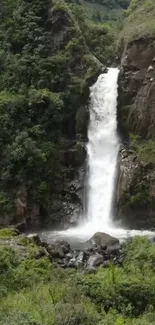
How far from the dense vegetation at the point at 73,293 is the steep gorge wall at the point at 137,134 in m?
10.4

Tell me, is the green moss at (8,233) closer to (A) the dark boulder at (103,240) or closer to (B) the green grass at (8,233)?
(B) the green grass at (8,233)

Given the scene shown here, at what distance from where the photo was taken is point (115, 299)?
17.5 meters

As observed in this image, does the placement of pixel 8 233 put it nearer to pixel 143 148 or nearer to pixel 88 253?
pixel 88 253

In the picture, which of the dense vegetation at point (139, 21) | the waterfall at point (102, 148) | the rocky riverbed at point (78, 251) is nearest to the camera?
the rocky riverbed at point (78, 251)

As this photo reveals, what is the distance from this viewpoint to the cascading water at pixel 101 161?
3181 centimetres

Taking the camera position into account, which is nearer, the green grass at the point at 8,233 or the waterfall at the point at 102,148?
the green grass at the point at 8,233

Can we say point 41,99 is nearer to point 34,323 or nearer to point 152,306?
point 152,306

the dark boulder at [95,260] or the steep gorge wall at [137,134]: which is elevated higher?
the steep gorge wall at [137,134]

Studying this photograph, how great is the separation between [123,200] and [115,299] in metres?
15.4

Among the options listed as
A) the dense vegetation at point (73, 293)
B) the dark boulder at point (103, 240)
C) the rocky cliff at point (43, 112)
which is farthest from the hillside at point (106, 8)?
the dense vegetation at point (73, 293)

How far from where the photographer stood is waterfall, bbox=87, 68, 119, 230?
33.5 m

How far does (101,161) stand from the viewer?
A: 35531 mm

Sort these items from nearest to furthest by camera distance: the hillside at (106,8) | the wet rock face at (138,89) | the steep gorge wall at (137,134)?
1. the steep gorge wall at (137,134)
2. the wet rock face at (138,89)
3. the hillside at (106,8)

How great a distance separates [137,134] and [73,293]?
20.9m
